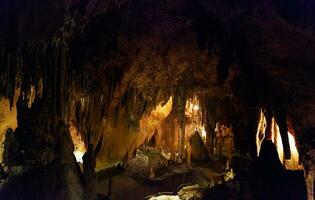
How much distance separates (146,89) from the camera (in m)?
12.4

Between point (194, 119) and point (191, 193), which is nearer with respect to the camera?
point (191, 193)

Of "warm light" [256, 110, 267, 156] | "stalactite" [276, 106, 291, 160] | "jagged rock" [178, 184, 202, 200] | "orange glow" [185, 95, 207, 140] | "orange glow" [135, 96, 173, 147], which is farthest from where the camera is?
"orange glow" [185, 95, 207, 140]

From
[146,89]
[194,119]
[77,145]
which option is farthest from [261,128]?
[77,145]

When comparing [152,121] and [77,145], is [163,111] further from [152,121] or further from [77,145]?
[77,145]

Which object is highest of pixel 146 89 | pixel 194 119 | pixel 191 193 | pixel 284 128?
pixel 146 89

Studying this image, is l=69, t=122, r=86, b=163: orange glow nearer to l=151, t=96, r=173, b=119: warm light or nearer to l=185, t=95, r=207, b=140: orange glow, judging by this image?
l=151, t=96, r=173, b=119: warm light

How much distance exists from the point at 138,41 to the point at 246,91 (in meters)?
3.39

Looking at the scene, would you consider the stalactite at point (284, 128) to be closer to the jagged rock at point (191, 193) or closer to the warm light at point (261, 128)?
the jagged rock at point (191, 193)

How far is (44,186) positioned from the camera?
838 centimetres

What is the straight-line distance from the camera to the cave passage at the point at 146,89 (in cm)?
841

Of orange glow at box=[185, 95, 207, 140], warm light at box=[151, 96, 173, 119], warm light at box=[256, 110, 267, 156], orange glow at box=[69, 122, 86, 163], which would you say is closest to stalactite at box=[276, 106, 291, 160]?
warm light at box=[256, 110, 267, 156]

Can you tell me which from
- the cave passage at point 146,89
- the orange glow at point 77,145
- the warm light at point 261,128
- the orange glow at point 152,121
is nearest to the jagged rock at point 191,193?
the cave passage at point 146,89

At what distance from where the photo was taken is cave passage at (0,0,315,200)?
8.41 m

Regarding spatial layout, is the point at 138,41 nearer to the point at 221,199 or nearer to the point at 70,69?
the point at 70,69
